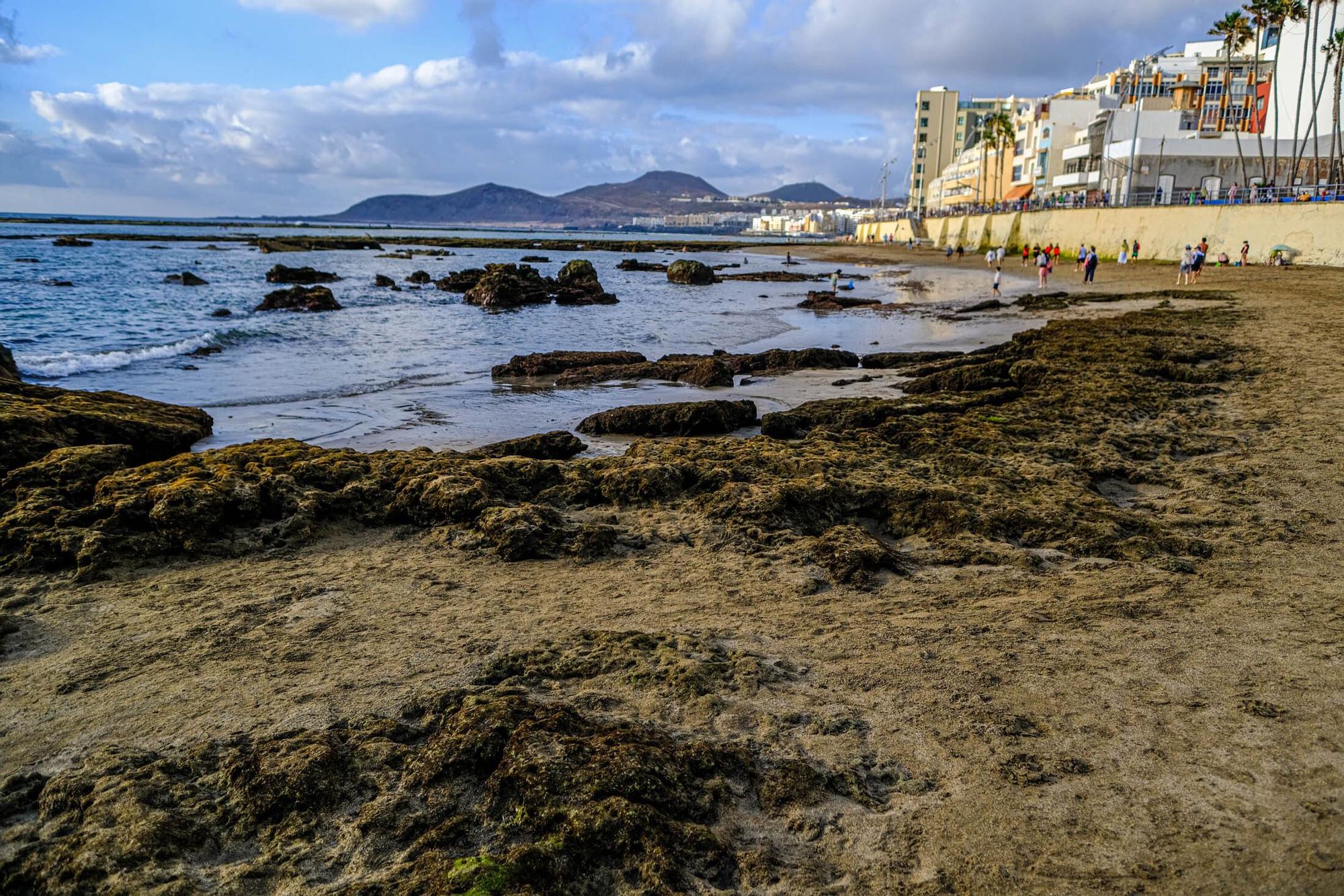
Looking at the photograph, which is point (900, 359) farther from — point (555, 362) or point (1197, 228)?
point (1197, 228)

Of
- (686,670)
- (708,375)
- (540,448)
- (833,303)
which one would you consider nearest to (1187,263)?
(833,303)

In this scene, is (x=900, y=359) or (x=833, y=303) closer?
(x=900, y=359)

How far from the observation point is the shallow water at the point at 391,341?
490 inches

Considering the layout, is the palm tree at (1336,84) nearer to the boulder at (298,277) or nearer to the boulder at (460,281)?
the boulder at (460,281)

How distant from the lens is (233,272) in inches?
1945

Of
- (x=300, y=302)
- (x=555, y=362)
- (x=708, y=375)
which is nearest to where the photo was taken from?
(x=708, y=375)

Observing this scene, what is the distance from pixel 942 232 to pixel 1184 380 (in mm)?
76061

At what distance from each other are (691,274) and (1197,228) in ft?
81.0

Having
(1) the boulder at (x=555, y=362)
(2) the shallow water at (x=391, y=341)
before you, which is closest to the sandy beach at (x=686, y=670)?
(2) the shallow water at (x=391, y=341)

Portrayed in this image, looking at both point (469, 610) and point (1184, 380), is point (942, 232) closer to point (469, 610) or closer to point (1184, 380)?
point (1184, 380)

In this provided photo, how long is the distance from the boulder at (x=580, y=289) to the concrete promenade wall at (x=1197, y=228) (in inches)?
1027

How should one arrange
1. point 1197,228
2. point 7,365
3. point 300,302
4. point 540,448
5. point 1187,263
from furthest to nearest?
point 1197,228, point 300,302, point 1187,263, point 7,365, point 540,448

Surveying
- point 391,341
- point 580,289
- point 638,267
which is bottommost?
point 391,341

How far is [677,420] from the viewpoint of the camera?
10156 millimetres
